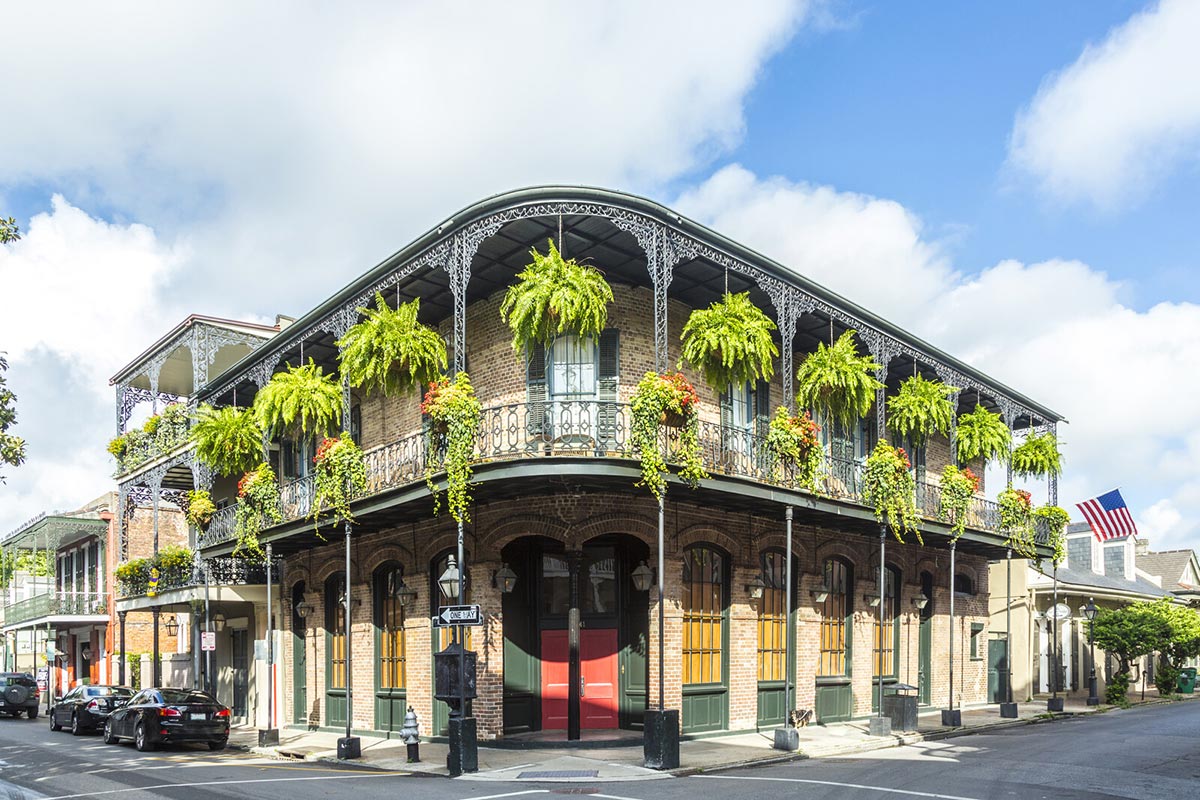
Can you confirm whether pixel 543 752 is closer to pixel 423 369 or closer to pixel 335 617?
pixel 423 369

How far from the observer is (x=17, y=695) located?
3509 centimetres

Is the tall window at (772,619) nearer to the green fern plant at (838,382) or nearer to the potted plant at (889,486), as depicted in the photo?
the potted plant at (889,486)

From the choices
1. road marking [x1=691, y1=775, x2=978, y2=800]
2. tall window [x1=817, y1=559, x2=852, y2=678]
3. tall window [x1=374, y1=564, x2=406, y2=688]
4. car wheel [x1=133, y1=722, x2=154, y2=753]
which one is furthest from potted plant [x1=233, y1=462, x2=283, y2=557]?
road marking [x1=691, y1=775, x2=978, y2=800]

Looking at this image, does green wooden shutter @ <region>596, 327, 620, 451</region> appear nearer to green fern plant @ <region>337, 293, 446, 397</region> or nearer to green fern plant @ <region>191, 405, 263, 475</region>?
green fern plant @ <region>337, 293, 446, 397</region>

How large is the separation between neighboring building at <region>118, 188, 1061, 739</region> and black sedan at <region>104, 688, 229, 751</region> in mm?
2453

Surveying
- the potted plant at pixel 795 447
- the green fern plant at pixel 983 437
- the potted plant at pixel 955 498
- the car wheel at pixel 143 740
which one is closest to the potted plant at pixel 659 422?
the potted plant at pixel 795 447

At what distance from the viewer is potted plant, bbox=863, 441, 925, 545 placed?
→ 2092cm

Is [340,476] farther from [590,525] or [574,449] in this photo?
[574,449]

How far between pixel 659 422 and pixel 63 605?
32.0 metres

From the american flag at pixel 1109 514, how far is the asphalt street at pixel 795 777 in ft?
34.8

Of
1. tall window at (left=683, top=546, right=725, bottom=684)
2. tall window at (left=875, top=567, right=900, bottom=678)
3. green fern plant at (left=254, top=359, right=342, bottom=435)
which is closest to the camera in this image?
Result: tall window at (left=683, top=546, right=725, bottom=684)

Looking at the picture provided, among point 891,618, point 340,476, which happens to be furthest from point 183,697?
point 891,618

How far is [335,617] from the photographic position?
2308cm

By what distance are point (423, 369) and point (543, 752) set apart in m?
6.74
